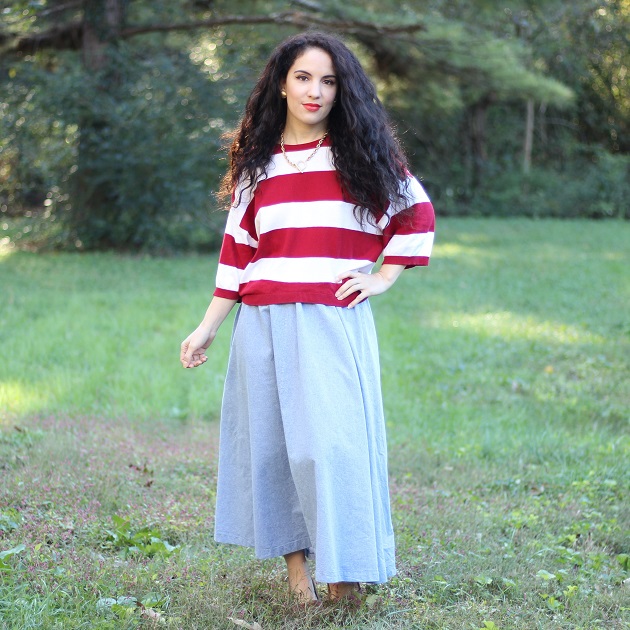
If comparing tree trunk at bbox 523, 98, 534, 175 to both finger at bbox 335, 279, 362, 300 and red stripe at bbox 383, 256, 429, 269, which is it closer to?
red stripe at bbox 383, 256, 429, 269

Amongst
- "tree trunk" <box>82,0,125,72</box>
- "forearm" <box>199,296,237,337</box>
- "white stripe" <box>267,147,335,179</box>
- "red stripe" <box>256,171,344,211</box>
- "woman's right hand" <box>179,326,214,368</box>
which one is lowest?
"woman's right hand" <box>179,326,214,368</box>

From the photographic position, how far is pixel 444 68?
14555mm

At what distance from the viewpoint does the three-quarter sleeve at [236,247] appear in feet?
8.65

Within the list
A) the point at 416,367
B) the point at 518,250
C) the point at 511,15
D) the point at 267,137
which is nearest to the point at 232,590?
the point at 267,137

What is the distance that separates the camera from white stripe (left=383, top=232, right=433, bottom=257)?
2.53m

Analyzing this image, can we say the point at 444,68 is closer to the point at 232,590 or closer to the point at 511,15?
the point at 511,15

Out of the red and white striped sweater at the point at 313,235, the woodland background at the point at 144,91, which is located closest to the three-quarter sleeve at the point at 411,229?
the red and white striped sweater at the point at 313,235

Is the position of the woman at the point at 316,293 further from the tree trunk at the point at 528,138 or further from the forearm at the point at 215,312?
the tree trunk at the point at 528,138

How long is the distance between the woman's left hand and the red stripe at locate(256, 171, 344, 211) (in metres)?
0.22

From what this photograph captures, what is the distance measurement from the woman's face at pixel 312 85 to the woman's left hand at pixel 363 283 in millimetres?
457

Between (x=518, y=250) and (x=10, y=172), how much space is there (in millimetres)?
7174

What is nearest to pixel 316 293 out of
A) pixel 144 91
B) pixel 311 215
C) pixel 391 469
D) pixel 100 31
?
pixel 311 215

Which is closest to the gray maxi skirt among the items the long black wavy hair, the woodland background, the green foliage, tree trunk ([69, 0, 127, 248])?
the long black wavy hair

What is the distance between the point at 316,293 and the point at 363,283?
0.15 meters
